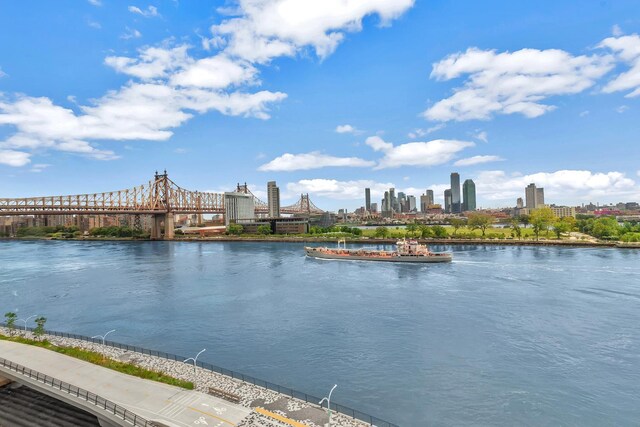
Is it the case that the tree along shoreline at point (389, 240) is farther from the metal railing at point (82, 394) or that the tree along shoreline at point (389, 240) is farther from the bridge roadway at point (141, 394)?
the metal railing at point (82, 394)

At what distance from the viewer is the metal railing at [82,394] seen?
10.7 metres

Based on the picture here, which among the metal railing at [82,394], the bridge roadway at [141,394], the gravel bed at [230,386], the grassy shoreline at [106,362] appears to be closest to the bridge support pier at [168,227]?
the gravel bed at [230,386]

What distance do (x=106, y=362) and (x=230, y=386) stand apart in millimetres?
5725

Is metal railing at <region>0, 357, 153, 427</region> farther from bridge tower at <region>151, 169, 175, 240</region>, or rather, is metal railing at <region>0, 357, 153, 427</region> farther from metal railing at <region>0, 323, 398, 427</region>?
bridge tower at <region>151, 169, 175, 240</region>

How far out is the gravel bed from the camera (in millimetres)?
11102

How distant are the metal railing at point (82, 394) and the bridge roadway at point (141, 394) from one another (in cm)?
25

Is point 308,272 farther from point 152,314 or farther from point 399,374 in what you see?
point 399,374

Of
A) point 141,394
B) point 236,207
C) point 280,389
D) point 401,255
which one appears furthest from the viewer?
point 236,207

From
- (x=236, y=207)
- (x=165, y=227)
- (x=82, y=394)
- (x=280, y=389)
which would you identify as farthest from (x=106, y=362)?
(x=236, y=207)

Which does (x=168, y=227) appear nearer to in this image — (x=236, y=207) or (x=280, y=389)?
(x=236, y=207)

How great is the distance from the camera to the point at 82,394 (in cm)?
1212

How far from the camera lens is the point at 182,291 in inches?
1401

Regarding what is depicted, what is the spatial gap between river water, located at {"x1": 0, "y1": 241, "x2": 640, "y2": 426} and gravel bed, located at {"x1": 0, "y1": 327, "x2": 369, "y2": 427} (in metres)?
2.63

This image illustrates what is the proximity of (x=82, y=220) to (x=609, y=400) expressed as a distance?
182 meters
